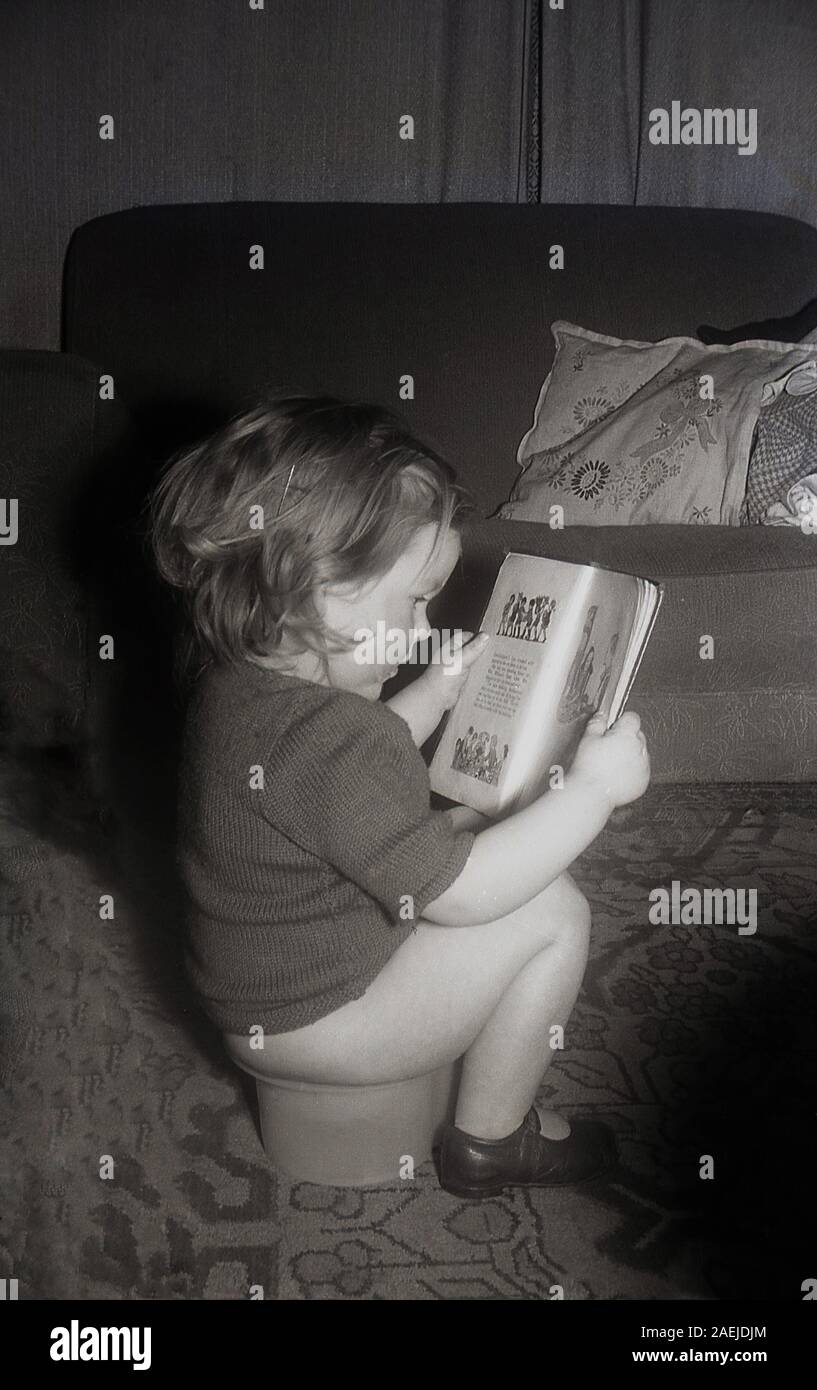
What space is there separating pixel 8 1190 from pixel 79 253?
1634mm

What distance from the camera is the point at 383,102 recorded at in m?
2.06

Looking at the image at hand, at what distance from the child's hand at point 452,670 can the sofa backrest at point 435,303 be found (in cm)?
89

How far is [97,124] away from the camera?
2068 millimetres

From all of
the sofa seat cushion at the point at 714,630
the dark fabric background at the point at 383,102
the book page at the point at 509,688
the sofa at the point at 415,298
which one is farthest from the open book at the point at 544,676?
the dark fabric background at the point at 383,102

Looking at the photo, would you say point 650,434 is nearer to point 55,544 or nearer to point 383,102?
point 55,544

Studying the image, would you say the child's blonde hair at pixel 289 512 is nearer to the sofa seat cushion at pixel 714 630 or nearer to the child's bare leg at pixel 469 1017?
the child's bare leg at pixel 469 1017

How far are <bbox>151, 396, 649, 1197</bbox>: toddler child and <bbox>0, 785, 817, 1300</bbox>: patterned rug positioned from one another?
7cm

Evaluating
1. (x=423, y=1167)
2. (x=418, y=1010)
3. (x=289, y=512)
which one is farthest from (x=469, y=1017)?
(x=289, y=512)

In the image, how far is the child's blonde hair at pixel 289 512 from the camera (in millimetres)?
792

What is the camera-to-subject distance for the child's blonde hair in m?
0.79

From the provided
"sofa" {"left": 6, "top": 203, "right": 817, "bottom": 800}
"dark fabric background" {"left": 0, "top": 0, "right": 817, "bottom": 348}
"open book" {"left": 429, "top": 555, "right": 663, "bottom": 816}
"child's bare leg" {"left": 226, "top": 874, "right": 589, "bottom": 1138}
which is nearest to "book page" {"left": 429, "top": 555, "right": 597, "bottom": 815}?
"open book" {"left": 429, "top": 555, "right": 663, "bottom": 816}

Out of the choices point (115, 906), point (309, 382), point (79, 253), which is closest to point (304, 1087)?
point (115, 906)

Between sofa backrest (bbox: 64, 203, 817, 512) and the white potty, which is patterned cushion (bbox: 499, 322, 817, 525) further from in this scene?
the white potty

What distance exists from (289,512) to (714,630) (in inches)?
27.8
